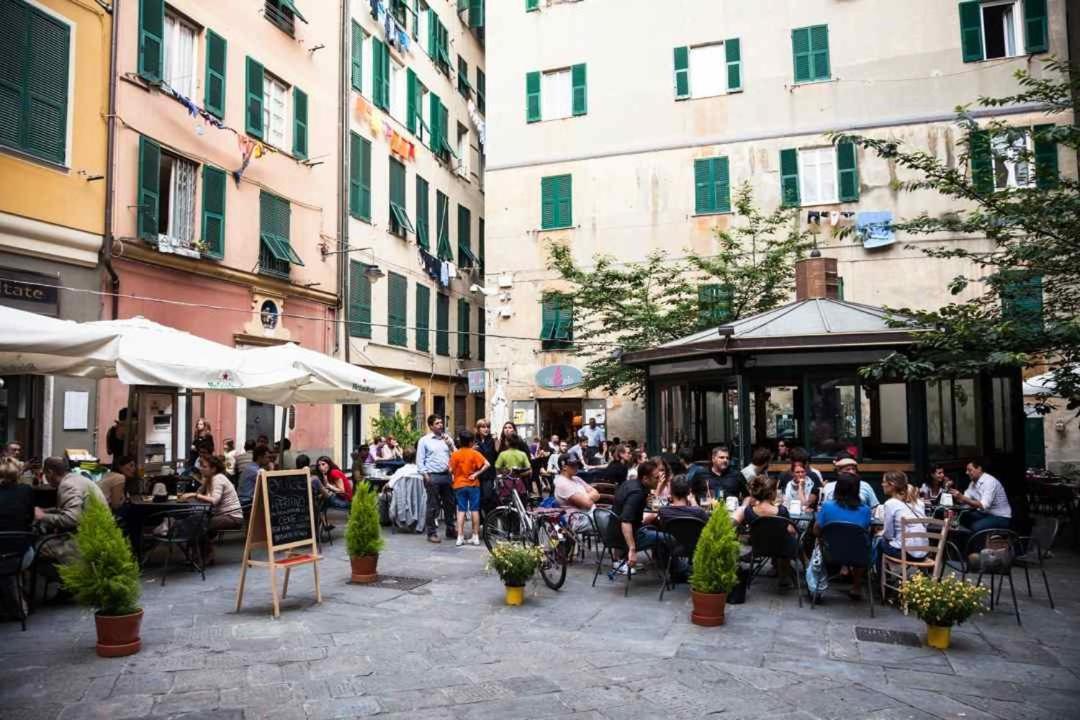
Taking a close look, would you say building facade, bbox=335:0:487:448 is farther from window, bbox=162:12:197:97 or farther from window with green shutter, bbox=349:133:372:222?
window, bbox=162:12:197:97

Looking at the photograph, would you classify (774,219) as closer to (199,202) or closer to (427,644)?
(199,202)

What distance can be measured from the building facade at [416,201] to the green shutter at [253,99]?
10.1ft

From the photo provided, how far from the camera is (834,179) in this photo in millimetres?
19750

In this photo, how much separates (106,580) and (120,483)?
10.3ft

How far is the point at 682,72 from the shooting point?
2098cm

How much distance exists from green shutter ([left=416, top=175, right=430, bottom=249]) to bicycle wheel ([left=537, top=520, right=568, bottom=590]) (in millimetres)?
16037

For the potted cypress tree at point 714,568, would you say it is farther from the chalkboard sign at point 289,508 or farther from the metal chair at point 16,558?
the metal chair at point 16,558

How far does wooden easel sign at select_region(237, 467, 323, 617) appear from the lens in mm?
6734

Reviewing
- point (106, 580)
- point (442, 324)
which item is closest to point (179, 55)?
point (442, 324)

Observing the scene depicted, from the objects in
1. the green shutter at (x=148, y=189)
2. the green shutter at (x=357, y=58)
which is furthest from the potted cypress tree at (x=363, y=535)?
the green shutter at (x=357, y=58)

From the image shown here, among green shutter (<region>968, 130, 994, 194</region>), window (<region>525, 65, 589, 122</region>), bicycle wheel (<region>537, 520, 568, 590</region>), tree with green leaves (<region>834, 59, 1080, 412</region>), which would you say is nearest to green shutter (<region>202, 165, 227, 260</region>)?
bicycle wheel (<region>537, 520, 568, 590</region>)

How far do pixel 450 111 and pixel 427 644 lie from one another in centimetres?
2279

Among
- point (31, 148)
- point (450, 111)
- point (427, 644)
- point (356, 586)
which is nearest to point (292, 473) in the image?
point (356, 586)

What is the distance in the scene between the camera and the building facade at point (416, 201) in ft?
66.1
